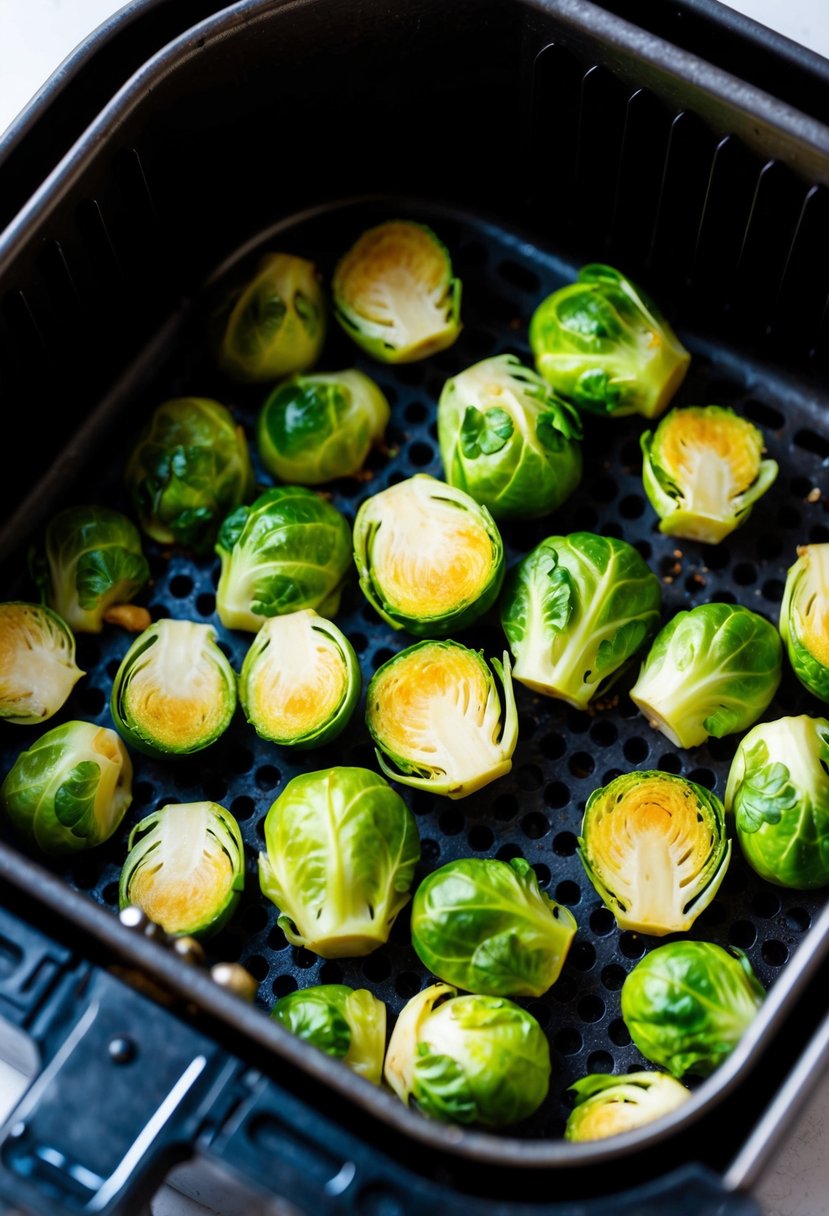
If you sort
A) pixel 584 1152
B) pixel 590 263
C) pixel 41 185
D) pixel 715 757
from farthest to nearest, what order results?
pixel 590 263 → pixel 715 757 → pixel 41 185 → pixel 584 1152

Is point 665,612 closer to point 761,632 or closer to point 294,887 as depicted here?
point 761,632

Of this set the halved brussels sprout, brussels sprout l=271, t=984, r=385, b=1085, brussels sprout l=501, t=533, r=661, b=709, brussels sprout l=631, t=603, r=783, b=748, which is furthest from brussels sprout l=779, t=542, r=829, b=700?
brussels sprout l=271, t=984, r=385, b=1085

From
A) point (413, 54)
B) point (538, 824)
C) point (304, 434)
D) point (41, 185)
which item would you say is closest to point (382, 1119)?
point (538, 824)

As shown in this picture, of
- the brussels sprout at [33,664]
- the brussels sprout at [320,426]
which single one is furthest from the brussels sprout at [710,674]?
the brussels sprout at [33,664]

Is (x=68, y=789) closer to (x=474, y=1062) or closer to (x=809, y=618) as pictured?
(x=474, y=1062)

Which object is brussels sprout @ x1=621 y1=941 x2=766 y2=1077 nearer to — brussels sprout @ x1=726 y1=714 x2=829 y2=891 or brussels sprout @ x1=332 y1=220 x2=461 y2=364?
brussels sprout @ x1=726 y1=714 x2=829 y2=891

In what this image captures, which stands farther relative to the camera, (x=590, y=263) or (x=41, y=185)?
(x=590, y=263)

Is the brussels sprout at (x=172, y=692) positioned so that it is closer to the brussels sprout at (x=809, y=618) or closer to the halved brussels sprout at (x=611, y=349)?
the halved brussels sprout at (x=611, y=349)
